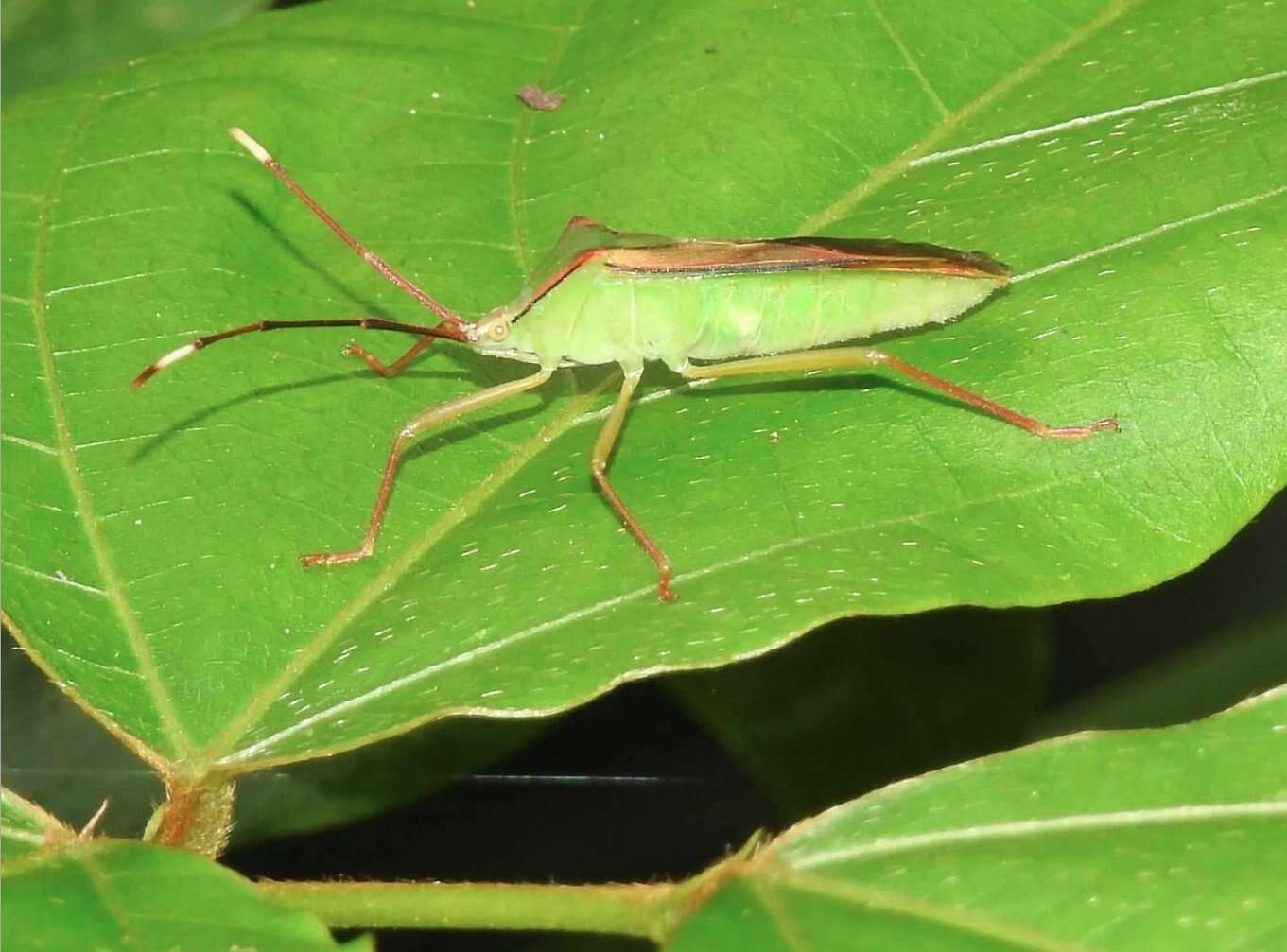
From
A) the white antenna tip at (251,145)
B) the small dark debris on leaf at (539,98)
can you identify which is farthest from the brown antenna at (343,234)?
the small dark debris on leaf at (539,98)

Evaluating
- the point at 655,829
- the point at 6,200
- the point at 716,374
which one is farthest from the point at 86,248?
the point at 655,829

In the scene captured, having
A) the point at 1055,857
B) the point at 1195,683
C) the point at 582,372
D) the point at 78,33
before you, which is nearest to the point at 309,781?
the point at 582,372

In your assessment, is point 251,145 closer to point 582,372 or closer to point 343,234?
point 343,234

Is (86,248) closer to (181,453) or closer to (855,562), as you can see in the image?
(181,453)

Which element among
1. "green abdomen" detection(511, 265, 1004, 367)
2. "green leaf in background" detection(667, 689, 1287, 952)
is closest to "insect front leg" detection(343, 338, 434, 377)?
"green abdomen" detection(511, 265, 1004, 367)

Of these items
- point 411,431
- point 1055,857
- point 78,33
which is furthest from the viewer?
point 78,33
